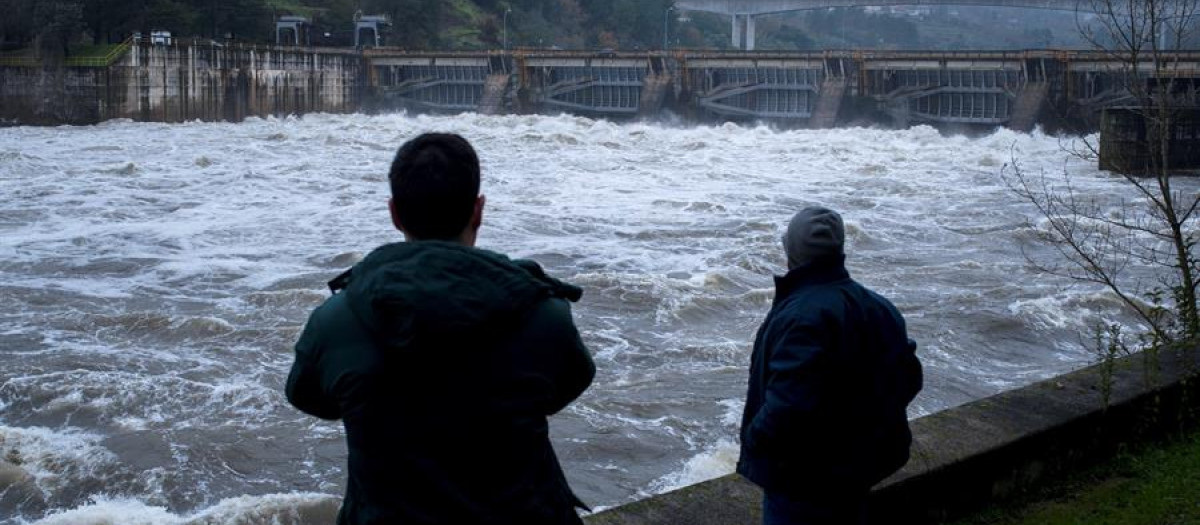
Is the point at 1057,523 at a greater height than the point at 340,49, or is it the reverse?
the point at 340,49

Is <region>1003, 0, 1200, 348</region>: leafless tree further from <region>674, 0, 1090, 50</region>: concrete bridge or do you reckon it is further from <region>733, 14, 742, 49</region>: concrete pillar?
<region>733, 14, 742, 49</region>: concrete pillar

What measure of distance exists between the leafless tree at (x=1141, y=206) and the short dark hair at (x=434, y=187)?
15.6ft

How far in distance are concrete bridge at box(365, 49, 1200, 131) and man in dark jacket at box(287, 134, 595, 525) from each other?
119ft

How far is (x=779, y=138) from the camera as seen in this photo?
42.1 meters

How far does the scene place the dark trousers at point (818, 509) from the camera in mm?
3090

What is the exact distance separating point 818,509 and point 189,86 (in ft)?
156

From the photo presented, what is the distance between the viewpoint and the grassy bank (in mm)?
4512

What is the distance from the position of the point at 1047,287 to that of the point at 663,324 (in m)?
4.87

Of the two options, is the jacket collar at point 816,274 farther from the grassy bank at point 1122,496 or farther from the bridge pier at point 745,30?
the bridge pier at point 745,30

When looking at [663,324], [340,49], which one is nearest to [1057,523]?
[663,324]

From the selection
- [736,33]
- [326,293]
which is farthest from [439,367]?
[736,33]

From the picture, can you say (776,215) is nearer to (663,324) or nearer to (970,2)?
(663,324)

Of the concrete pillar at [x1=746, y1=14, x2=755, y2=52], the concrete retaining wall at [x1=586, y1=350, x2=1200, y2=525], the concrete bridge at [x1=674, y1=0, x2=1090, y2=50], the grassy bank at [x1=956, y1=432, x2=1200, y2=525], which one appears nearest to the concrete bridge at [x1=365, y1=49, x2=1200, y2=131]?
the concrete bridge at [x1=674, y1=0, x2=1090, y2=50]

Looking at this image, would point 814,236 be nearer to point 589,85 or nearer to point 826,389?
point 826,389
